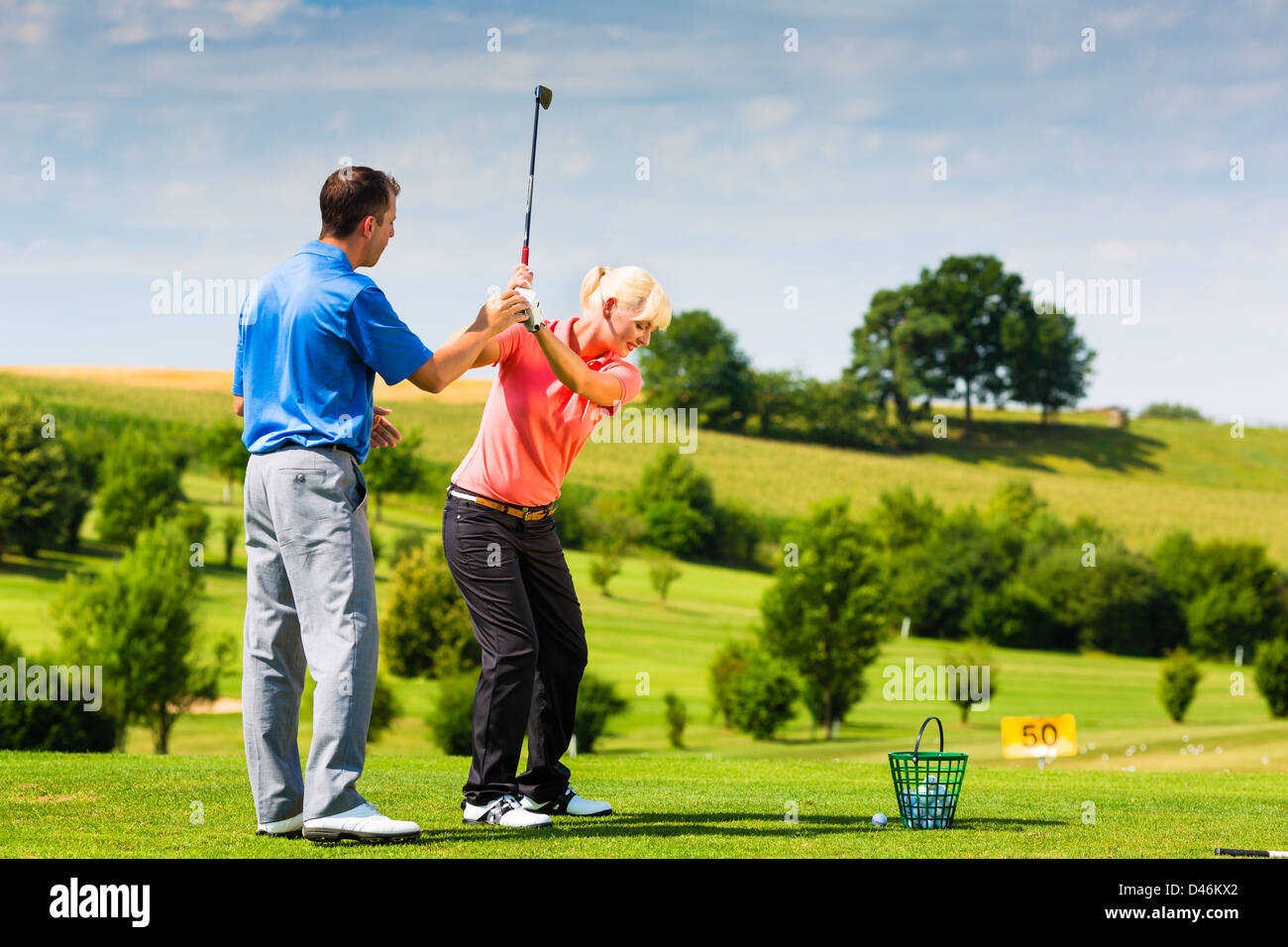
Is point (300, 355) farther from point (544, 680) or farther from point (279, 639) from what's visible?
point (544, 680)

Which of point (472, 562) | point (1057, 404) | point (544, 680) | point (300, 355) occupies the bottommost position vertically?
point (544, 680)

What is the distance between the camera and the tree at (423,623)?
4778cm

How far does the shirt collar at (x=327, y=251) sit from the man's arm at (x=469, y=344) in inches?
21.5

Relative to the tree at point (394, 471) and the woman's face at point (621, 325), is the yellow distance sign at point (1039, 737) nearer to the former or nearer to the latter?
the woman's face at point (621, 325)

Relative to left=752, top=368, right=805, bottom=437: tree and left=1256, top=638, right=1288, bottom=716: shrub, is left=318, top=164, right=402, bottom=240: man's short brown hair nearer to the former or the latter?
left=1256, top=638, right=1288, bottom=716: shrub

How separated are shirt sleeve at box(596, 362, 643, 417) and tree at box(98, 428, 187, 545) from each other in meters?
59.7

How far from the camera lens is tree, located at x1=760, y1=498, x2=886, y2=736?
46.1 meters

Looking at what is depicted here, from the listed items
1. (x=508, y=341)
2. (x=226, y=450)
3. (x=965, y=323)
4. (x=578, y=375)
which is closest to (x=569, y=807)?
(x=578, y=375)

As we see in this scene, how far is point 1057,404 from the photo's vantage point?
382 feet

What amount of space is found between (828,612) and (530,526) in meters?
42.9

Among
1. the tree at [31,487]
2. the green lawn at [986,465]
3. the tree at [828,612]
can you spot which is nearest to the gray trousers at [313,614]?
the tree at [828,612]

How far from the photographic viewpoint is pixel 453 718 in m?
33.6
